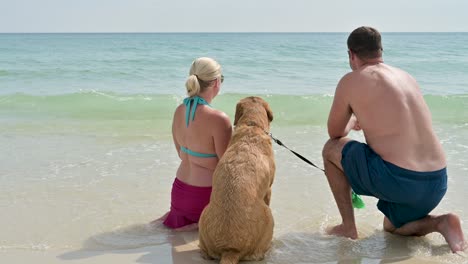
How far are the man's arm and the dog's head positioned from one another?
526mm

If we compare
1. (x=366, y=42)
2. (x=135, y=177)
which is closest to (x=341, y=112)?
(x=366, y=42)

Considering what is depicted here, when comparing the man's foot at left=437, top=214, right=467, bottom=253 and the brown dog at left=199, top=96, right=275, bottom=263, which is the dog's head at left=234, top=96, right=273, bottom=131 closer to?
the brown dog at left=199, top=96, right=275, bottom=263

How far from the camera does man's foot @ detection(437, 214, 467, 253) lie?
4051 mm

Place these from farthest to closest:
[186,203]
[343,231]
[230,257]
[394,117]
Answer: [186,203] → [343,231] → [394,117] → [230,257]

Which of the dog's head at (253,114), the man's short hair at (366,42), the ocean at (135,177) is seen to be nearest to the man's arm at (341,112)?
the man's short hair at (366,42)

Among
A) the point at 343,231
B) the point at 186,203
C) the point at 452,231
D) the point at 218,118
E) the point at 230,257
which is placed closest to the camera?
the point at 230,257

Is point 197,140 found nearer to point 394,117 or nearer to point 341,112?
point 341,112

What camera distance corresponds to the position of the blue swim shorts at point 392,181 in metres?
3.95

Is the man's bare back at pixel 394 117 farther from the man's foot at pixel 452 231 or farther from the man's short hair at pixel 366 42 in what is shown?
the man's foot at pixel 452 231

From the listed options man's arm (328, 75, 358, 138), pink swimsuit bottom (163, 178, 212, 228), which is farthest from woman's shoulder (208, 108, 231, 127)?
man's arm (328, 75, 358, 138)

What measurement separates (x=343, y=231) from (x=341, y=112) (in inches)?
40.0

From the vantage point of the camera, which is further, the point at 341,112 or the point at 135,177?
the point at 135,177

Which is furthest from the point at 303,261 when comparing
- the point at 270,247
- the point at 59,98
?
the point at 59,98

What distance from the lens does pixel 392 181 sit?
3963mm
